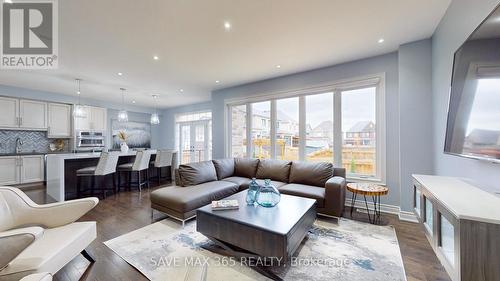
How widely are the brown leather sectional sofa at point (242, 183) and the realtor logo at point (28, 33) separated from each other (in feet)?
8.22

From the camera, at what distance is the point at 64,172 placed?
3957 millimetres

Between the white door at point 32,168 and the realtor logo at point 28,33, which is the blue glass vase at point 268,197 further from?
the white door at point 32,168

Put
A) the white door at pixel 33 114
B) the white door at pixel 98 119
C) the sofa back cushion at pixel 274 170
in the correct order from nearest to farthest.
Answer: the sofa back cushion at pixel 274 170 → the white door at pixel 33 114 → the white door at pixel 98 119

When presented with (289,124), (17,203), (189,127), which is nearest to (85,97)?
(189,127)

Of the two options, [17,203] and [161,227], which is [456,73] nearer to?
[161,227]

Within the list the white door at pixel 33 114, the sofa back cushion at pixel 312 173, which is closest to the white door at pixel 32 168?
the white door at pixel 33 114

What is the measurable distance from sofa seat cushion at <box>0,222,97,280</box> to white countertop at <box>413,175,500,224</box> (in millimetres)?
2550

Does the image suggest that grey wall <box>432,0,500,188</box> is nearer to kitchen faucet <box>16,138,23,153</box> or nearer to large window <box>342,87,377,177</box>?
large window <box>342,87,377,177</box>

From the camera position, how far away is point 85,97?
20.5 feet

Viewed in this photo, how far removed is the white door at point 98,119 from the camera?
20.9 ft

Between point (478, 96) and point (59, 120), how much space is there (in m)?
8.64

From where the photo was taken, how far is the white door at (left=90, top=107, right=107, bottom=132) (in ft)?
20.9

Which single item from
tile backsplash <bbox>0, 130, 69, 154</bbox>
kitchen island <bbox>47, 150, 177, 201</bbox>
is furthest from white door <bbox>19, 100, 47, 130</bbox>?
kitchen island <bbox>47, 150, 177, 201</bbox>

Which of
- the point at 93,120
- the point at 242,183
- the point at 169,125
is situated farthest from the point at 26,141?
the point at 242,183
